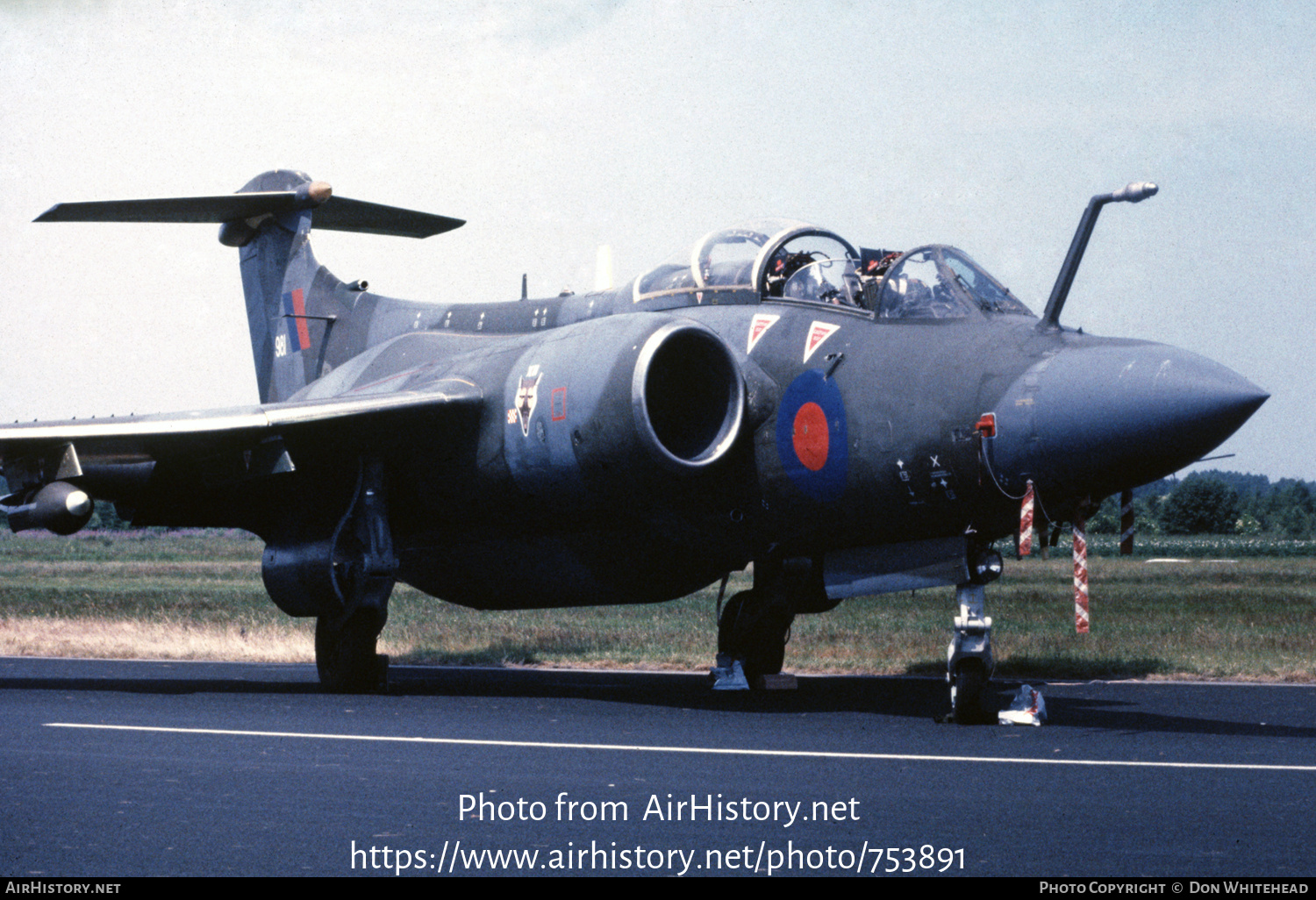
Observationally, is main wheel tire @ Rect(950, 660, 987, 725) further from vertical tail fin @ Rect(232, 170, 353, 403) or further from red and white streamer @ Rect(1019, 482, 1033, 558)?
vertical tail fin @ Rect(232, 170, 353, 403)

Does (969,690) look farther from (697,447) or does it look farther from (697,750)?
(697,447)

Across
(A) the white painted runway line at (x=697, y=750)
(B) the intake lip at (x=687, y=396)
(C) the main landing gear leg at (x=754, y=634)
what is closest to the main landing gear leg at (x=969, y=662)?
(A) the white painted runway line at (x=697, y=750)

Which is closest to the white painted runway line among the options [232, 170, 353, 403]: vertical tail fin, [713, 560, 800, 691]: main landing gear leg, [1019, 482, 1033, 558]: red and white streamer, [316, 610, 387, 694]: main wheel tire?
[1019, 482, 1033, 558]: red and white streamer

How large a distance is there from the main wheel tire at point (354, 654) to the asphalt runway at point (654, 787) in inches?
37.9

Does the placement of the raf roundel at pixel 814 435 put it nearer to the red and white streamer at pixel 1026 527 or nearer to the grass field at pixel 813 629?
the red and white streamer at pixel 1026 527

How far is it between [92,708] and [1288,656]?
12694mm

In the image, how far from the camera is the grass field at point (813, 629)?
1705 centimetres

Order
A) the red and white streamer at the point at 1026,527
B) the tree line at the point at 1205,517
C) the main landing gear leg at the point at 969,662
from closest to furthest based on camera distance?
the red and white streamer at the point at 1026,527, the main landing gear leg at the point at 969,662, the tree line at the point at 1205,517

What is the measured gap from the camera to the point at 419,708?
39.8 feet

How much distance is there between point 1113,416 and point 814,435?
263 cm

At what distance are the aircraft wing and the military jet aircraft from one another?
0.10 ft

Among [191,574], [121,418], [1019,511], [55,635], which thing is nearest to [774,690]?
[1019,511]
